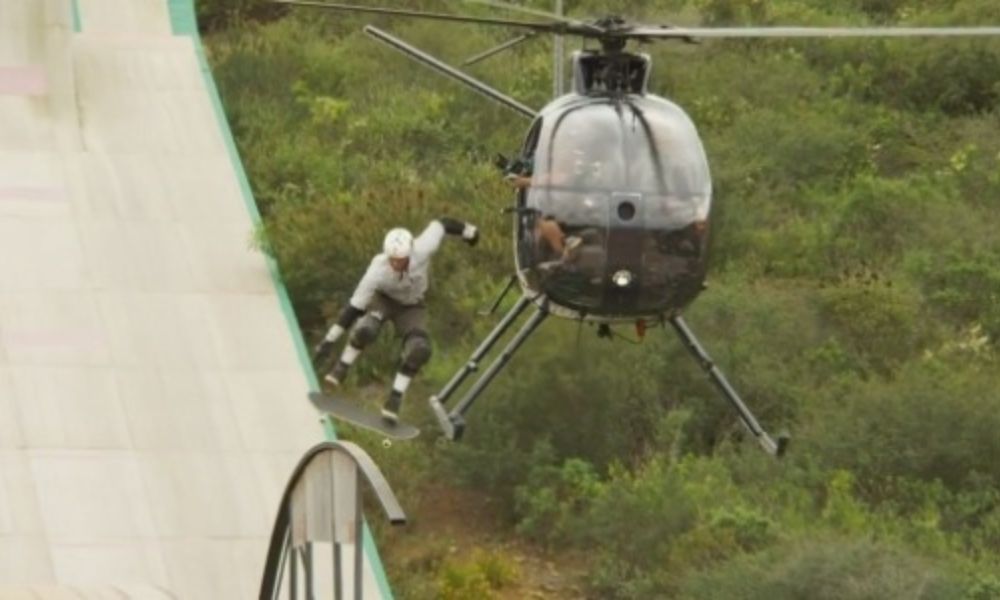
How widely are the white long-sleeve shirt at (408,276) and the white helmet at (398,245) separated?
0.29 ft

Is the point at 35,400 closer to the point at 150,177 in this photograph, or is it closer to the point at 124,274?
the point at 124,274

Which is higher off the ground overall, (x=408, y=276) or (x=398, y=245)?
(x=398, y=245)

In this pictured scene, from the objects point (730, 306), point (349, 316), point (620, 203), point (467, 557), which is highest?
point (620, 203)

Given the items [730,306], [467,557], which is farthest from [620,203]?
[730,306]

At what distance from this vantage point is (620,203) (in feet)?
52.1

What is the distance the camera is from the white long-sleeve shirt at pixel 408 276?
18.6m

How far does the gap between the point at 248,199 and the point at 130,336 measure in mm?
2939

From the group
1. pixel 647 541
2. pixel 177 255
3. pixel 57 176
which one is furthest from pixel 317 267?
pixel 647 541

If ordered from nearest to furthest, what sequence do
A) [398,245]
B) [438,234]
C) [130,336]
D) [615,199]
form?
[615,199] < [398,245] < [438,234] < [130,336]

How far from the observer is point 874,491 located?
2084cm

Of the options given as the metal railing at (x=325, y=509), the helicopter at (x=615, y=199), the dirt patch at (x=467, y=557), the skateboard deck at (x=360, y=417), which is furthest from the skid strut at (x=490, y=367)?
the metal railing at (x=325, y=509)

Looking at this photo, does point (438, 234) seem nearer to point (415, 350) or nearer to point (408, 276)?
point (408, 276)

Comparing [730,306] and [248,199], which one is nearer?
[730,306]

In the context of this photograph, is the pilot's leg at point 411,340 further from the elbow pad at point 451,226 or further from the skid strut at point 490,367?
the skid strut at point 490,367
